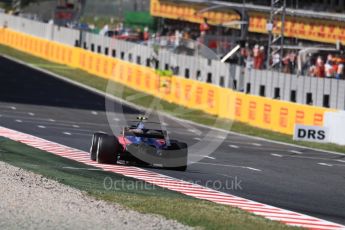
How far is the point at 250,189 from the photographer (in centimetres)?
2075

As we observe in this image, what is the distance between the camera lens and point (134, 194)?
18.0 metres

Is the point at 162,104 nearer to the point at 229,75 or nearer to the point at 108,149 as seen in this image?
the point at 229,75

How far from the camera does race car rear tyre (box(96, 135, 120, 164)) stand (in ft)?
75.5

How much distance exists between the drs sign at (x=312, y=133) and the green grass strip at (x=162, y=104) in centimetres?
24

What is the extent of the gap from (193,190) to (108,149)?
379cm

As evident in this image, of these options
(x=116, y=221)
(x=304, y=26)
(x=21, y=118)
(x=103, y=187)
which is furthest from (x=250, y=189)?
(x=304, y=26)

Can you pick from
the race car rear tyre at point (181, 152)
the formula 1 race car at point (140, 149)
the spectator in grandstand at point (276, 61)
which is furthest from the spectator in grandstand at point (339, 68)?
the formula 1 race car at point (140, 149)

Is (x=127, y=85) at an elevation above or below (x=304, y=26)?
below

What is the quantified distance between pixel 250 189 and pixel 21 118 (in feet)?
60.3

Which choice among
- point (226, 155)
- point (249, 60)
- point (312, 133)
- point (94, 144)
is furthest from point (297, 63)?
point (94, 144)

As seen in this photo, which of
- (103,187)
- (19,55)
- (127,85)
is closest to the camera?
(103,187)

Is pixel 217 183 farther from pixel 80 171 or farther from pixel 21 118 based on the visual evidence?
pixel 21 118

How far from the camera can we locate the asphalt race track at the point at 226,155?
20.2m

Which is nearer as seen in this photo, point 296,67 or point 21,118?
point 21,118
